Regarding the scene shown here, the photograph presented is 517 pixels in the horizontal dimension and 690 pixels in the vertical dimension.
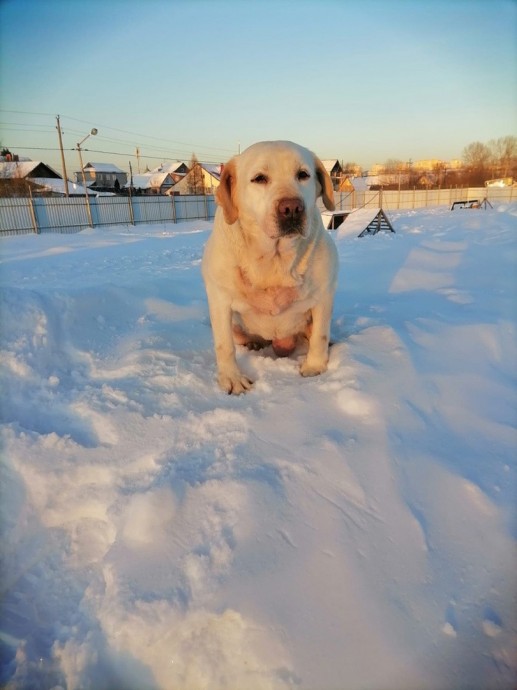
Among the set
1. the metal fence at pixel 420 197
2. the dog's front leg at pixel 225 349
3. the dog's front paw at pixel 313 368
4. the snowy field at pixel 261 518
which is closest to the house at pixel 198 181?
the metal fence at pixel 420 197

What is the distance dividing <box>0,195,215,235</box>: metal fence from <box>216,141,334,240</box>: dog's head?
24.8m

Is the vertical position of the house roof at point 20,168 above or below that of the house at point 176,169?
below

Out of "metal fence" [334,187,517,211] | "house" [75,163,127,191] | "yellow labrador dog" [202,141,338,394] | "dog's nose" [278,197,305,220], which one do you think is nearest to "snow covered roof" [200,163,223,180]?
"house" [75,163,127,191]

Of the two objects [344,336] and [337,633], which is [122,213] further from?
[337,633]

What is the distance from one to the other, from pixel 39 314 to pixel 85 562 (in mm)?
2216

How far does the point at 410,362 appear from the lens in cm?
256

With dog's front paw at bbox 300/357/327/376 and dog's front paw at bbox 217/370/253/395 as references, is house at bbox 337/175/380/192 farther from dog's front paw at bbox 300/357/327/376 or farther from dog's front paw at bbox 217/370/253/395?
dog's front paw at bbox 217/370/253/395

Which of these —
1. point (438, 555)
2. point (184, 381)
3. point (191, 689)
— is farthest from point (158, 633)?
point (184, 381)

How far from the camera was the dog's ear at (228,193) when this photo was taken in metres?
2.72

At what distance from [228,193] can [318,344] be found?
1173mm

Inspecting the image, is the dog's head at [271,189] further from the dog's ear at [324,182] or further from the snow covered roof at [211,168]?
the snow covered roof at [211,168]

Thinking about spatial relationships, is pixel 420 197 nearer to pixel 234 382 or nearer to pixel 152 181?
pixel 152 181

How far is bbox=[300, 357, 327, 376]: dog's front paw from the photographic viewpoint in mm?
2698

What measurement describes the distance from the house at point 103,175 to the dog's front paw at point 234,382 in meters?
64.0
